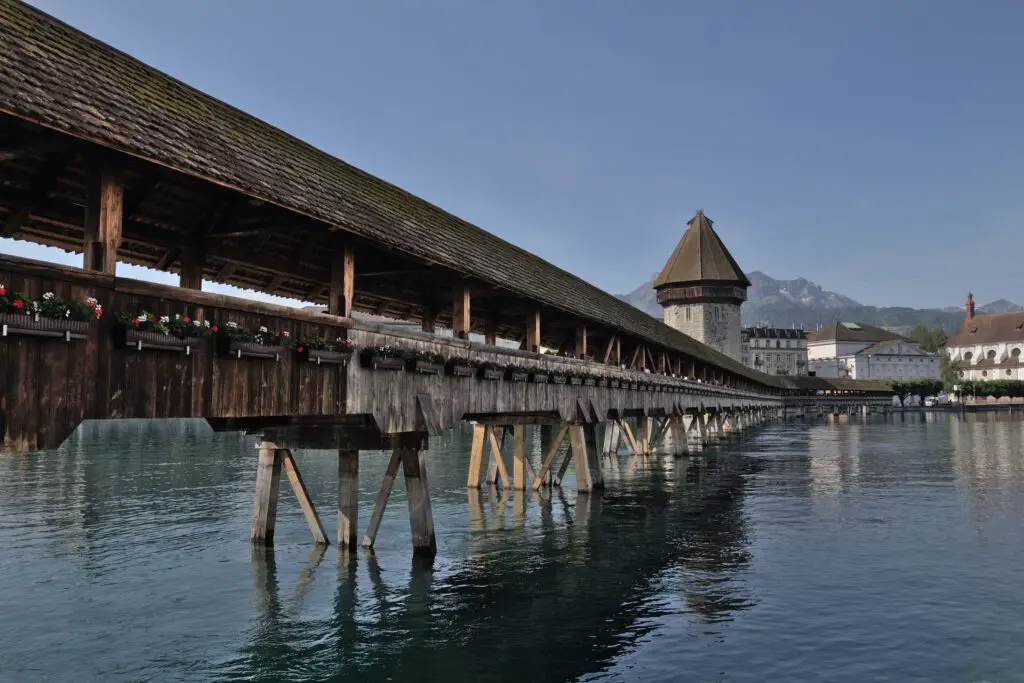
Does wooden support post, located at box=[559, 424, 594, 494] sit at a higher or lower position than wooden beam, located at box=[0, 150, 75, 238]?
lower

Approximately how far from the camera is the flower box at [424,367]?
1461 centimetres

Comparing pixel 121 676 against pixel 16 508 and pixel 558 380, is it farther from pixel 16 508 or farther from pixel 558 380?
pixel 16 508

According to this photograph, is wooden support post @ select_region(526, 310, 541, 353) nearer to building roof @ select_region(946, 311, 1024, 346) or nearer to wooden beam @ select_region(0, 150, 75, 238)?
wooden beam @ select_region(0, 150, 75, 238)

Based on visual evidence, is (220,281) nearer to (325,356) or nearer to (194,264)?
(194,264)

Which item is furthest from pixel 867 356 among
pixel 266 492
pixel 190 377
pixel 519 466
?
pixel 190 377

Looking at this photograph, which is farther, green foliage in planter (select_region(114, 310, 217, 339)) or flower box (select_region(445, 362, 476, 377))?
flower box (select_region(445, 362, 476, 377))

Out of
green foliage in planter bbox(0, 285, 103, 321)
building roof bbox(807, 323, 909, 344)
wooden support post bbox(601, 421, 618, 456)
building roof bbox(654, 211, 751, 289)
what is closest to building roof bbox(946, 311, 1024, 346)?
building roof bbox(807, 323, 909, 344)

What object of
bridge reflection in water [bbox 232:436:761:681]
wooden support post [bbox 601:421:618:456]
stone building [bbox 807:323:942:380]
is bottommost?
bridge reflection in water [bbox 232:436:761:681]

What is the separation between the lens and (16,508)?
85.8 ft

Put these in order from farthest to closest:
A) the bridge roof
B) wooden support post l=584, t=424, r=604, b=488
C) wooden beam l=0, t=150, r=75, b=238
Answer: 1. wooden support post l=584, t=424, r=604, b=488
2. wooden beam l=0, t=150, r=75, b=238
3. the bridge roof

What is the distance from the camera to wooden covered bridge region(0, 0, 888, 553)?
8.55 metres

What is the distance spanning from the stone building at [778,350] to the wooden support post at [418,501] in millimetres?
152030

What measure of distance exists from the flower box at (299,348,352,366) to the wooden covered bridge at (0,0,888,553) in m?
0.03

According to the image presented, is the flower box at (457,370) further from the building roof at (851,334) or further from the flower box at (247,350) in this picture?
the building roof at (851,334)
